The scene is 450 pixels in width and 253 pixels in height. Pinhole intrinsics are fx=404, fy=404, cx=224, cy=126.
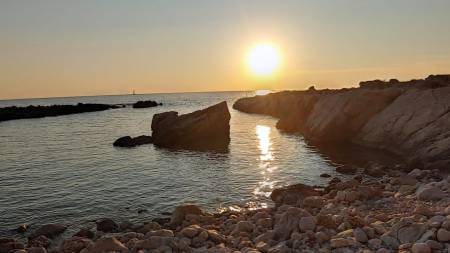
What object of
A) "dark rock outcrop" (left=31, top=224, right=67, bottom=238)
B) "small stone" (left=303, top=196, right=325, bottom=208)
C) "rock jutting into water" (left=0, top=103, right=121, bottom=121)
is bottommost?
"dark rock outcrop" (left=31, top=224, right=67, bottom=238)

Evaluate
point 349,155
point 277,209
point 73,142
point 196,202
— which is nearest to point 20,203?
point 196,202

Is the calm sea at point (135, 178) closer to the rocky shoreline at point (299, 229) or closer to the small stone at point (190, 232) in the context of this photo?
the rocky shoreline at point (299, 229)

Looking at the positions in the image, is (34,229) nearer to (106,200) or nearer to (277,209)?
(106,200)

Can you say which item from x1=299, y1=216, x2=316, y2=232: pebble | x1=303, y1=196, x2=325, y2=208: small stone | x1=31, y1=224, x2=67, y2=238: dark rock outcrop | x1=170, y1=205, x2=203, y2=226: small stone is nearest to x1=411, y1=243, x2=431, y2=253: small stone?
x1=299, y1=216, x2=316, y2=232: pebble

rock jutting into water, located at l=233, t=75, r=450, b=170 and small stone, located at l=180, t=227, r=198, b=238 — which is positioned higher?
rock jutting into water, located at l=233, t=75, r=450, b=170

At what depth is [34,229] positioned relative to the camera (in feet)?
56.7

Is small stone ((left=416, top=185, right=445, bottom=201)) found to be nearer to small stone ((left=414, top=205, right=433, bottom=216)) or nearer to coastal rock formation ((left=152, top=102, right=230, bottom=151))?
small stone ((left=414, top=205, right=433, bottom=216))

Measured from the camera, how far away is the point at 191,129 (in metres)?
45.1

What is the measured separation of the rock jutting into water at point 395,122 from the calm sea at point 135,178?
161 inches

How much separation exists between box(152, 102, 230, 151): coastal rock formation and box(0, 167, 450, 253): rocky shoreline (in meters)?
25.5

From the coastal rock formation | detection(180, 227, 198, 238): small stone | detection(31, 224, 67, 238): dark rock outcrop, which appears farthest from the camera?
the coastal rock formation

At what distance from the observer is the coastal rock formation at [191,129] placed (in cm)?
4431

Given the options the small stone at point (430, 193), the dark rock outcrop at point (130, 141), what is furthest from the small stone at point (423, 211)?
the dark rock outcrop at point (130, 141)

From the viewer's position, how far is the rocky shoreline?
1184 cm
